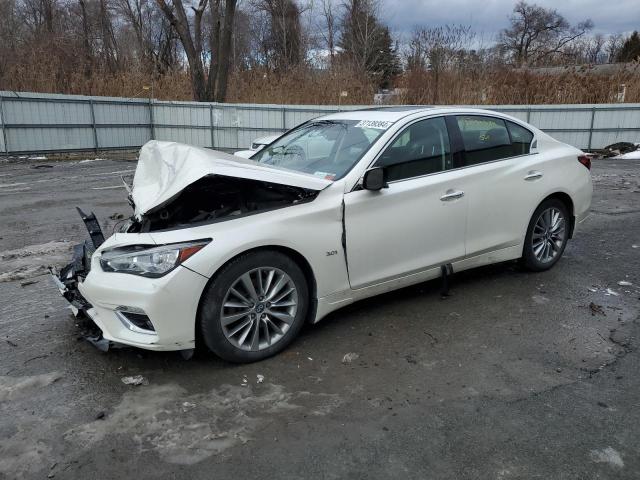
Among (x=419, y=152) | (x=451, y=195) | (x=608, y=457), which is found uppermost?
(x=419, y=152)

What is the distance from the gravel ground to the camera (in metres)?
2.69

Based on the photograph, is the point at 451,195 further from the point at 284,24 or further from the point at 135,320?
the point at 284,24

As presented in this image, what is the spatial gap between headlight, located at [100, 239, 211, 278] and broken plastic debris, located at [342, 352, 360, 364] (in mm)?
1250

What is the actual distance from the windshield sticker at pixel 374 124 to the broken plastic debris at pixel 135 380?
2626 millimetres

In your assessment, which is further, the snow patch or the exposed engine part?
the exposed engine part

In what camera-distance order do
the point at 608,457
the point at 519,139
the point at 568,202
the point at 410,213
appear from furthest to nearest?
the point at 568,202 → the point at 519,139 → the point at 410,213 → the point at 608,457

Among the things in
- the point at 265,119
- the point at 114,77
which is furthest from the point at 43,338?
the point at 114,77

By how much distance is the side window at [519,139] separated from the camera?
5227mm

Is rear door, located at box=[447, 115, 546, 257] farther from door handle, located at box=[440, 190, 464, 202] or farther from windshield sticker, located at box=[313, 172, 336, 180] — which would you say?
windshield sticker, located at box=[313, 172, 336, 180]

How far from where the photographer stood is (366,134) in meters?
4.50

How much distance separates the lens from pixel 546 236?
5.47 meters

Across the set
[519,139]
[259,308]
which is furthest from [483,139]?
[259,308]

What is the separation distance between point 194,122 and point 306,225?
16692 millimetres

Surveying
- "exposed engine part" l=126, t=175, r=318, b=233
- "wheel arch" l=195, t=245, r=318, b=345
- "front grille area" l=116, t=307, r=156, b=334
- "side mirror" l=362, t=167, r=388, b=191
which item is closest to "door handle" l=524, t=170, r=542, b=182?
"side mirror" l=362, t=167, r=388, b=191
